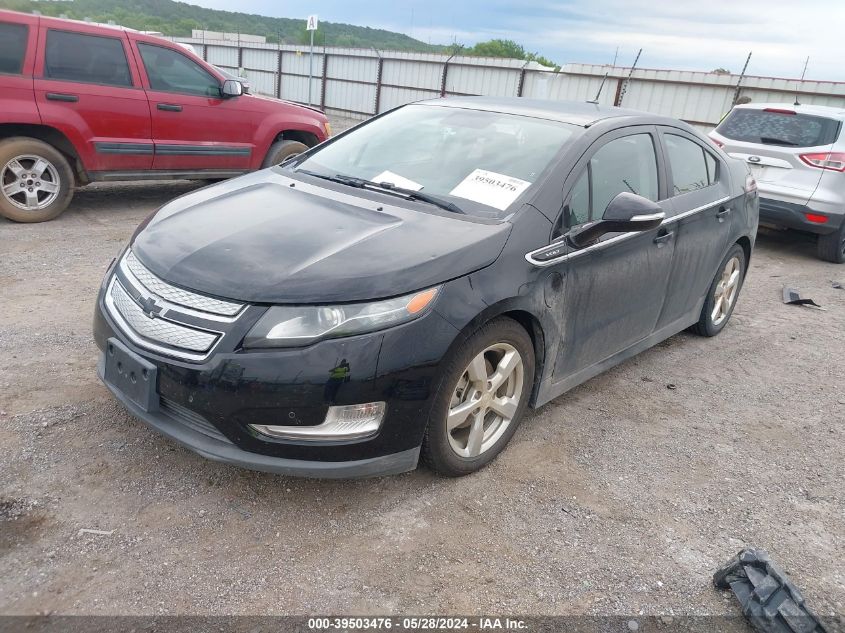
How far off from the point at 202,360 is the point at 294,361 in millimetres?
341

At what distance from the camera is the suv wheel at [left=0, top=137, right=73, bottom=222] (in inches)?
243

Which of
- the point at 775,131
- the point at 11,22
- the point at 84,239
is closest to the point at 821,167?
the point at 775,131

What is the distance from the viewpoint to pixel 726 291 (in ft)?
16.4

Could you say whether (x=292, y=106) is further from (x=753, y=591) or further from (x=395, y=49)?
(x=395, y=49)

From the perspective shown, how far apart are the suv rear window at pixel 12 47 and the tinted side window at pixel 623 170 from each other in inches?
217

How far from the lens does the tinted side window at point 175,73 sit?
692 centimetres

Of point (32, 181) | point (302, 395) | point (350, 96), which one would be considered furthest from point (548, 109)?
point (350, 96)

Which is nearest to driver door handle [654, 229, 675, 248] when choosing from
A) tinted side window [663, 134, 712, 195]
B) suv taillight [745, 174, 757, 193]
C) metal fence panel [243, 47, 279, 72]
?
tinted side window [663, 134, 712, 195]

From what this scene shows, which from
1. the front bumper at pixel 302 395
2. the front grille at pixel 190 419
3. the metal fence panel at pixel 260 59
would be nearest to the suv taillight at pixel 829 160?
the front bumper at pixel 302 395

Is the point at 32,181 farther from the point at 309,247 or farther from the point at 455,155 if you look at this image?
the point at 309,247

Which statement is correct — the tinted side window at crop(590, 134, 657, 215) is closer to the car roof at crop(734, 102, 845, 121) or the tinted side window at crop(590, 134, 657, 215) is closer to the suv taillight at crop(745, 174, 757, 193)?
the suv taillight at crop(745, 174, 757, 193)

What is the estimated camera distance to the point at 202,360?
2.41m

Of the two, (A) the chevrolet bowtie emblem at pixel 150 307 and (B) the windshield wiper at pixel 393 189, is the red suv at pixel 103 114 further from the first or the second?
(A) the chevrolet bowtie emblem at pixel 150 307

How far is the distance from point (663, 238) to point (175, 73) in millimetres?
5608
